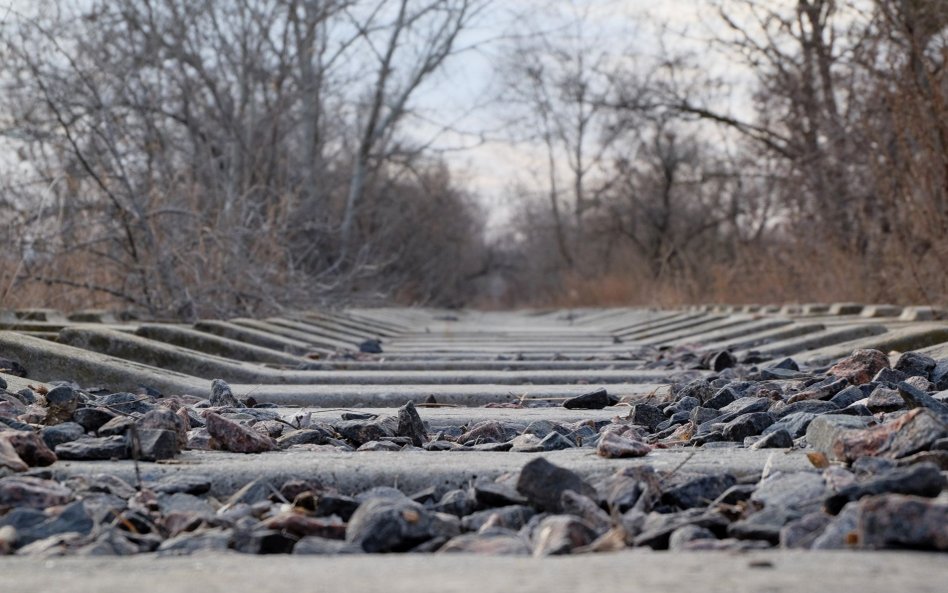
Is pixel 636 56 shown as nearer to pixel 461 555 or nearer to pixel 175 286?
pixel 175 286

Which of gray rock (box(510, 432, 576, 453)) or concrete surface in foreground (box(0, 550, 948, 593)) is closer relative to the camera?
concrete surface in foreground (box(0, 550, 948, 593))

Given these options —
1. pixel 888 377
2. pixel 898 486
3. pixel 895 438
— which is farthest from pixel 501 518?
pixel 888 377

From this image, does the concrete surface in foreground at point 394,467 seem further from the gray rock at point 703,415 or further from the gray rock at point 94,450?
the gray rock at point 703,415

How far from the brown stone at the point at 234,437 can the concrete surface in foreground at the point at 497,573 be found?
93 cm

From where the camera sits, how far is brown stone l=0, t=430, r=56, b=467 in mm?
1953

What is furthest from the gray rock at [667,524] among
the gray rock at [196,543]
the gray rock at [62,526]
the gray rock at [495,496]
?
the gray rock at [62,526]

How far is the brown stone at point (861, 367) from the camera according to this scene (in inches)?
122

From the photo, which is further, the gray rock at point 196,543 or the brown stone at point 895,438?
the brown stone at point 895,438

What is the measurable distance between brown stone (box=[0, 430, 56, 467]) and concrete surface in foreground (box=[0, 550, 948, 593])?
0.65 metres

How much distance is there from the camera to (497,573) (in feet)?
3.96

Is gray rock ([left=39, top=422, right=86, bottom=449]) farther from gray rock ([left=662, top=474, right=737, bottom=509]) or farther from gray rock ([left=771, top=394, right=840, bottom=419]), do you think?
gray rock ([left=771, top=394, right=840, bottom=419])

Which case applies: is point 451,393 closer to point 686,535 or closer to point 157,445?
point 157,445

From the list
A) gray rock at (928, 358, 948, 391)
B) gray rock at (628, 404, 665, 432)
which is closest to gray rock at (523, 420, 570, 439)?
gray rock at (628, 404, 665, 432)

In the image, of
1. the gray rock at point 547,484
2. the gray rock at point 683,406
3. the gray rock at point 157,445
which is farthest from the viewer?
the gray rock at point 683,406
